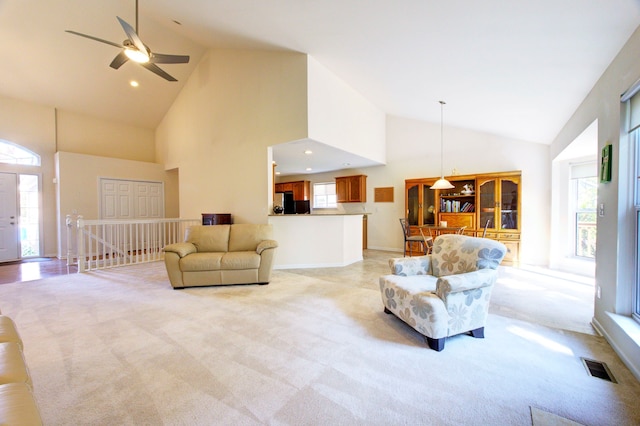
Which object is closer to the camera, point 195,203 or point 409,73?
point 409,73

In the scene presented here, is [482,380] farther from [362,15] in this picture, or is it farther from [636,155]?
[362,15]

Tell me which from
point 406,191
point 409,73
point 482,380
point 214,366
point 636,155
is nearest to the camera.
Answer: point 482,380

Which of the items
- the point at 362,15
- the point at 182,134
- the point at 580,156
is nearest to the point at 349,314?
the point at 362,15

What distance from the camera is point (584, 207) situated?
4.54m

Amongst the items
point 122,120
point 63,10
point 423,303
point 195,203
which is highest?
point 63,10

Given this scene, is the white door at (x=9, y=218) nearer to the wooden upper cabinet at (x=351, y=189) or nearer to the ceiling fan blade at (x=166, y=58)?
the ceiling fan blade at (x=166, y=58)

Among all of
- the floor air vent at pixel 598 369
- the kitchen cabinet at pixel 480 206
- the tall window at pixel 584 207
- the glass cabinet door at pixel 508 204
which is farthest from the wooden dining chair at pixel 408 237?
the floor air vent at pixel 598 369

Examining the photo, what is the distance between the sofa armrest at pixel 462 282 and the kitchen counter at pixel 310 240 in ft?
9.75

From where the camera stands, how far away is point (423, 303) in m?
2.12

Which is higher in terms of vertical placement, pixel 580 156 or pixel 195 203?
pixel 580 156

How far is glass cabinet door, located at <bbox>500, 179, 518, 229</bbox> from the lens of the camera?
16.7ft

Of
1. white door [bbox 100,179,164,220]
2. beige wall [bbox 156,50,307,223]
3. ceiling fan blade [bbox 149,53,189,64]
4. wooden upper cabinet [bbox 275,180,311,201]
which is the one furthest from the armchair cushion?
white door [bbox 100,179,164,220]

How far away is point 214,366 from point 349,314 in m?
1.42

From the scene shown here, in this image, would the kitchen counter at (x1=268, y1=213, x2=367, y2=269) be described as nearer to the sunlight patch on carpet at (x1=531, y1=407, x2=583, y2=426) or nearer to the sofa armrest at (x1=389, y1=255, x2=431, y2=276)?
the sofa armrest at (x1=389, y1=255, x2=431, y2=276)
